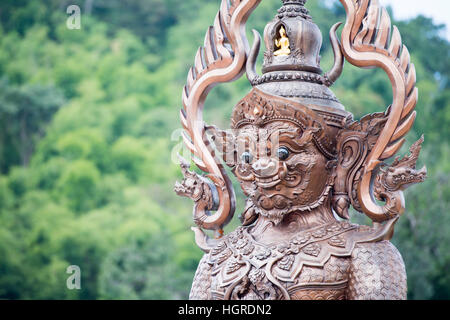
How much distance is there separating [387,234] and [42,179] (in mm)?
17263

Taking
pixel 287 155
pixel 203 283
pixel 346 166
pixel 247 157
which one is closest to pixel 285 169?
pixel 287 155

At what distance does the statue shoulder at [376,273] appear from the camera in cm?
440

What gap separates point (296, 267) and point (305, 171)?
57cm

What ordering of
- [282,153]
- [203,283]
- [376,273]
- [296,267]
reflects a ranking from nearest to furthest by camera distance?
1. [376,273]
2. [296,267]
3. [282,153]
4. [203,283]

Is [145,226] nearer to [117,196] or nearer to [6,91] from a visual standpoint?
[117,196]

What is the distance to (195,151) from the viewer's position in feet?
16.9

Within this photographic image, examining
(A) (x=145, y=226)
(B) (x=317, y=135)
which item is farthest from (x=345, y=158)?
(A) (x=145, y=226)

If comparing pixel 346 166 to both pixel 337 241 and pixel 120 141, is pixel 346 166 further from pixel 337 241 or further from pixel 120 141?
pixel 120 141

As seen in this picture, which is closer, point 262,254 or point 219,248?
point 262,254

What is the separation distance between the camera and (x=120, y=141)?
68.4ft

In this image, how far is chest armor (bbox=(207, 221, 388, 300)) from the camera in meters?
4.49

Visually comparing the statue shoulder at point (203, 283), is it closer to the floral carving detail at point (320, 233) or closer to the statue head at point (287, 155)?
the statue head at point (287, 155)

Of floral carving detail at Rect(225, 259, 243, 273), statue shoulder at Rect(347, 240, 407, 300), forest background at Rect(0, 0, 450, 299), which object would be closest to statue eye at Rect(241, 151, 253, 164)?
floral carving detail at Rect(225, 259, 243, 273)

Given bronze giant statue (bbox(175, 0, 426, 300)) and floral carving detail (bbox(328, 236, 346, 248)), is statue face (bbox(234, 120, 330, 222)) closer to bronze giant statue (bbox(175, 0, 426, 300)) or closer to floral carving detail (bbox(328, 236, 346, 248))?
bronze giant statue (bbox(175, 0, 426, 300))
